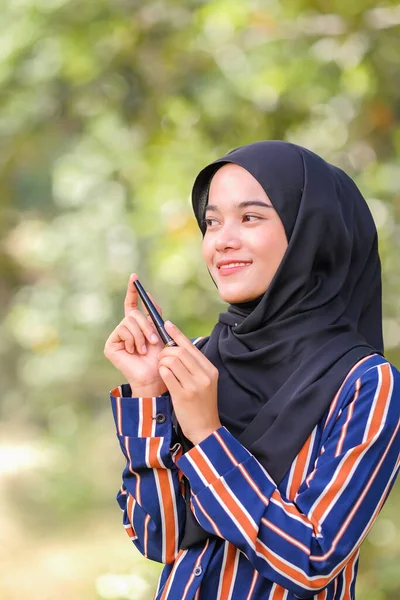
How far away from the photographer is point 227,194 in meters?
1.42

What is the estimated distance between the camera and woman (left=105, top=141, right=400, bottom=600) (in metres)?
1.21

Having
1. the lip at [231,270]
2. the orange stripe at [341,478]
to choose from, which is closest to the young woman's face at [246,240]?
the lip at [231,270]

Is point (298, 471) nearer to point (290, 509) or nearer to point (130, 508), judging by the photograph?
point (290, 509)

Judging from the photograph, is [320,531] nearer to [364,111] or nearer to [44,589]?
[364,111]

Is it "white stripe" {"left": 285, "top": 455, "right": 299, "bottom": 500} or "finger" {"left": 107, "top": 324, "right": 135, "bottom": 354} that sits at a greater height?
"finger" {"left": 107, "top": 324, "right": 135, "bottom": 354}

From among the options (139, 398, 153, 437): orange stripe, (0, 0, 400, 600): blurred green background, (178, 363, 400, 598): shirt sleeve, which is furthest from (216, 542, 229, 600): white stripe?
(0, 0, 400, 600): blurred green background

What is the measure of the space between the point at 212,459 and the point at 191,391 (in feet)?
0.36

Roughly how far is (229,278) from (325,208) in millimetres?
207

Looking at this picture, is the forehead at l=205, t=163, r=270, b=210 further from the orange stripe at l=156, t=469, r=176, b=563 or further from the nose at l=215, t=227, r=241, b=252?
the orange stripe at l=156, t=469, r=176, b=563

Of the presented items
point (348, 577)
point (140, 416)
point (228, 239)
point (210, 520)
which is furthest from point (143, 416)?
point (348, 577)

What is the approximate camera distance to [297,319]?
1400 millimetres

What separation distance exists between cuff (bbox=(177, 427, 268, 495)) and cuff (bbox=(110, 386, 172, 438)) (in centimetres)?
12

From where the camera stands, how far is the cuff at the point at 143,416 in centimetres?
136

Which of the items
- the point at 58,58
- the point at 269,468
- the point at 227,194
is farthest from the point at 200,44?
the point at 269,468
